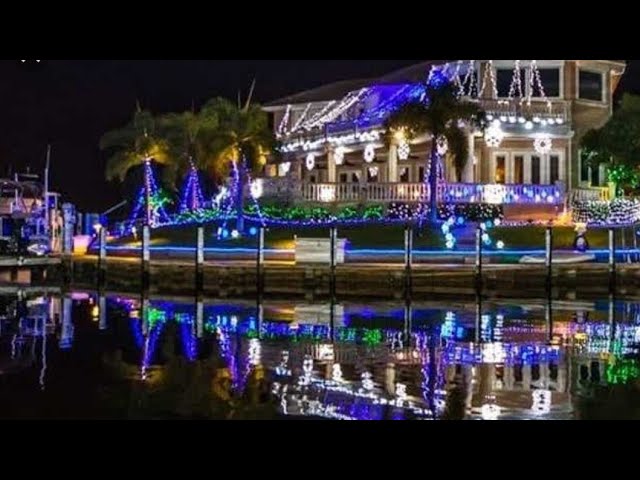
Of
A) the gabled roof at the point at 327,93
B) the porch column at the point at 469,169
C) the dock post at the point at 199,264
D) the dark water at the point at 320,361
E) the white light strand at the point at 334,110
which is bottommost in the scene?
the dark water at the point at 320,361

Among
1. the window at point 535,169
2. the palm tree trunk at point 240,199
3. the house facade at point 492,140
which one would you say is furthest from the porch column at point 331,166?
the window at point 535,169

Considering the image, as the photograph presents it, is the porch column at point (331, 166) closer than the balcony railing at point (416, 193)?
No

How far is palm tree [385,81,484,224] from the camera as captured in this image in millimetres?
37688

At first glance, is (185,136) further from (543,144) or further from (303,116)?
(543,144)

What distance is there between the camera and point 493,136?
41.3m

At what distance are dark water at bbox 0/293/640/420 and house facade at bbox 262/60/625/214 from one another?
14.1 m

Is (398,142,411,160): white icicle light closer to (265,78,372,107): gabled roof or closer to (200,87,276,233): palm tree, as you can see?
(200,87,276,233): palm tree

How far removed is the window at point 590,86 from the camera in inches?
1754

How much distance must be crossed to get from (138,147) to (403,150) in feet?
46.0

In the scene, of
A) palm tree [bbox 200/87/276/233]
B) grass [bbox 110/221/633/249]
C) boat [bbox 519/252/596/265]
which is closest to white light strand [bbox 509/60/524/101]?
grass [bbox 110/221/633/249]

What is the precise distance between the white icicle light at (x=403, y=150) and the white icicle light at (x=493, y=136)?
333 cm

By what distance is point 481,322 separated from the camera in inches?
940

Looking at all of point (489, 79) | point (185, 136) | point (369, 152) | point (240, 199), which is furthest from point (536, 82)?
point (185, 136)

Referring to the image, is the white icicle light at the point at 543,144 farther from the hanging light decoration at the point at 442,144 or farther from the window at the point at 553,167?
the hanging light decoration at the point at 442,144
